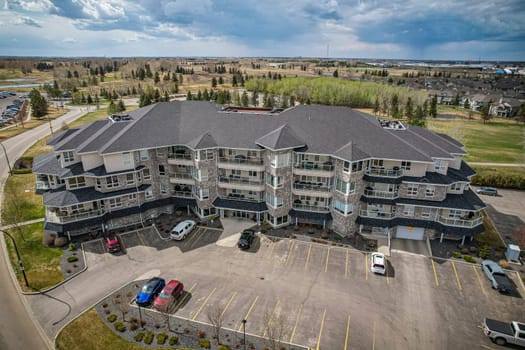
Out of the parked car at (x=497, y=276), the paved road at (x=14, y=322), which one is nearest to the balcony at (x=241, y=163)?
the paved road at (x=14, y=322)

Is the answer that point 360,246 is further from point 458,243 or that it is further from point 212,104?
point 212,104

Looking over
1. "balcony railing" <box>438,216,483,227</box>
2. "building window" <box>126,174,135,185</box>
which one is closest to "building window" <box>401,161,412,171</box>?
"balcony railing" <box>438,216,483,227</box>

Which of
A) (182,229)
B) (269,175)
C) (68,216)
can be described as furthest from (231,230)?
(68,216)

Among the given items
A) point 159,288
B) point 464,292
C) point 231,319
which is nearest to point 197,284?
point 159,288

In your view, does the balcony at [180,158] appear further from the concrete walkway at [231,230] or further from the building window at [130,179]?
the concrete walkway at [231,230]

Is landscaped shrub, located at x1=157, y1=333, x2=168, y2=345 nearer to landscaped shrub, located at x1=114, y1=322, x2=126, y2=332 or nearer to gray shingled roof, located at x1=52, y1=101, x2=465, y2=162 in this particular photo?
landscaped shrub, located at x1=114, y1=322, x2=126, y2=332

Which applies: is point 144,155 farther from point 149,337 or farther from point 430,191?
point 430,191

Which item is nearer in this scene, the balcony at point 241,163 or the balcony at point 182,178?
the balcony at point 241,163
